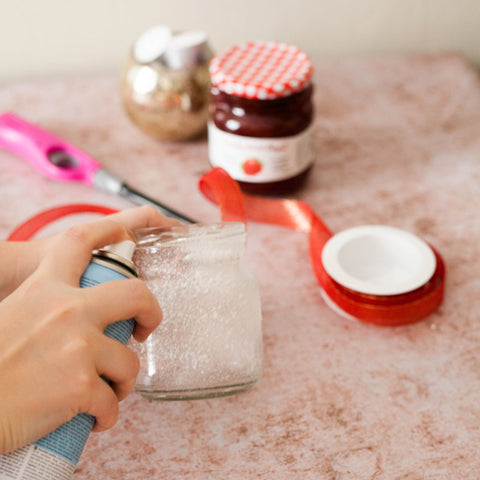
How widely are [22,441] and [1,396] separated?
0.03m

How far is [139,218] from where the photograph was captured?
1.79ft

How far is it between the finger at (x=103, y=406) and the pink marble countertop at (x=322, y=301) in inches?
2.4

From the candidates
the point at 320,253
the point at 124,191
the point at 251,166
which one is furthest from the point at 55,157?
the point at 320,253

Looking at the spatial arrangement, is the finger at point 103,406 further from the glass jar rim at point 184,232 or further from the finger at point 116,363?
the glass jar rim at point 184,232

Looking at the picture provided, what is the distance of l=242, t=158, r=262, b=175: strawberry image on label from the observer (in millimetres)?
700

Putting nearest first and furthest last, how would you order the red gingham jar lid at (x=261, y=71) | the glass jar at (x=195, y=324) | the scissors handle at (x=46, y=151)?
the glass jar at (x=195, y=324), the red gingham jar lid at (x=261, y=71), the scissors handle at (x=46, y=151)

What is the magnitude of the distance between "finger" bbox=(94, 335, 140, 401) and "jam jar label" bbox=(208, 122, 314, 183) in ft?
1.03

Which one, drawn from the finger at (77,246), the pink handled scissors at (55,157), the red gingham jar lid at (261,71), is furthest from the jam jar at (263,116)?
the finger at (77,246)

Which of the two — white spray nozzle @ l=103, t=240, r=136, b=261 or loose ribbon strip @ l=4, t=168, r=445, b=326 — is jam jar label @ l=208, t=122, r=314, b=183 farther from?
white spray nozzle @ l=103, t=240, r=136, b=261

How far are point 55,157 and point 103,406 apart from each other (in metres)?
0.45

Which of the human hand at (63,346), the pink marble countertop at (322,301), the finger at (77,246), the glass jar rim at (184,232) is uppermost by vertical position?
the finger at (77,246)

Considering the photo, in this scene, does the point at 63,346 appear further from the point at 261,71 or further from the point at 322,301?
the point at 261,71

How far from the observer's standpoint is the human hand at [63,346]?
0.40 meters

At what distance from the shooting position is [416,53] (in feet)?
3.36
